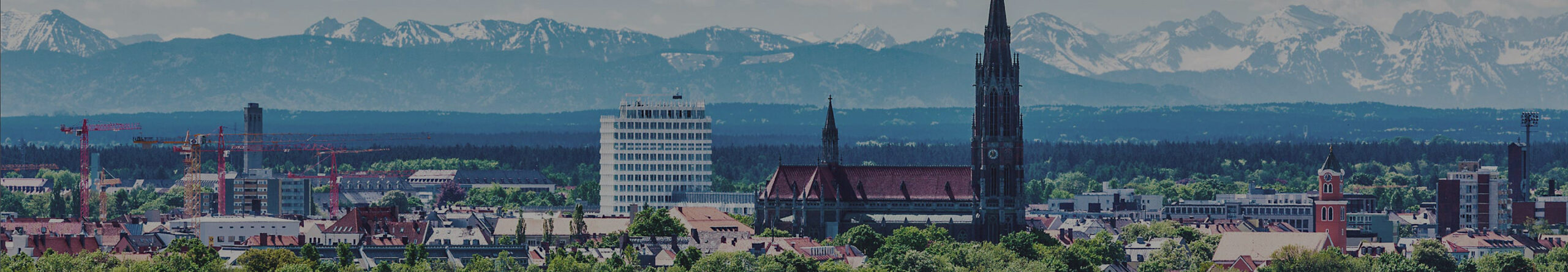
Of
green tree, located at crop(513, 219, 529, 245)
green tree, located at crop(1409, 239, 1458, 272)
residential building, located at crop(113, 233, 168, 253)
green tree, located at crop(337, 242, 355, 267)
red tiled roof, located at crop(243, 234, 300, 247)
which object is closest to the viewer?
green tree, located at crop(337, 242, 355, 267)

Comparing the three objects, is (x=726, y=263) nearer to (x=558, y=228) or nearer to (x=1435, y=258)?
(x=1435, y=258)

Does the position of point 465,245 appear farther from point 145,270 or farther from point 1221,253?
point 1221,253

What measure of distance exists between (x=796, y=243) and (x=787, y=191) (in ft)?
73.3

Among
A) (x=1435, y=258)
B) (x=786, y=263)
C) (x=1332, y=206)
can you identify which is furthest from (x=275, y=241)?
(x=1332, y=206)

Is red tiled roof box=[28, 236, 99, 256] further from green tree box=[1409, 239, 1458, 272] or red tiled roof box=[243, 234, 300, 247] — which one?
green tree box=[1409, 239, 1458, 272]

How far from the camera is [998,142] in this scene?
167250mm

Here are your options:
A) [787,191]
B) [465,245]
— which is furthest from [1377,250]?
[465,245]

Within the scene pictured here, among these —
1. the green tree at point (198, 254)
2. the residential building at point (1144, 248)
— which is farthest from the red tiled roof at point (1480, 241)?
the green tree at point (198, 254)

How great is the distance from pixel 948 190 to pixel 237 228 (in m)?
40.8

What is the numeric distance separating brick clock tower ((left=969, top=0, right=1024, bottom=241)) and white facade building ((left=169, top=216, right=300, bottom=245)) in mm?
37900

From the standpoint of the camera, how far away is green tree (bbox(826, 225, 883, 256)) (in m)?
153

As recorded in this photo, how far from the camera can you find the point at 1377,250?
6663 inches

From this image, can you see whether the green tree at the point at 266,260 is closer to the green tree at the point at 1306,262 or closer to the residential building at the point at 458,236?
the residential building at the point at 458,236

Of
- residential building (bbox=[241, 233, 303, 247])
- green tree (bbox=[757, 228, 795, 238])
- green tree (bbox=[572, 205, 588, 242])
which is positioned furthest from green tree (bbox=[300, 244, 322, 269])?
green tree (bbox=[757, 228, 795, 238])
